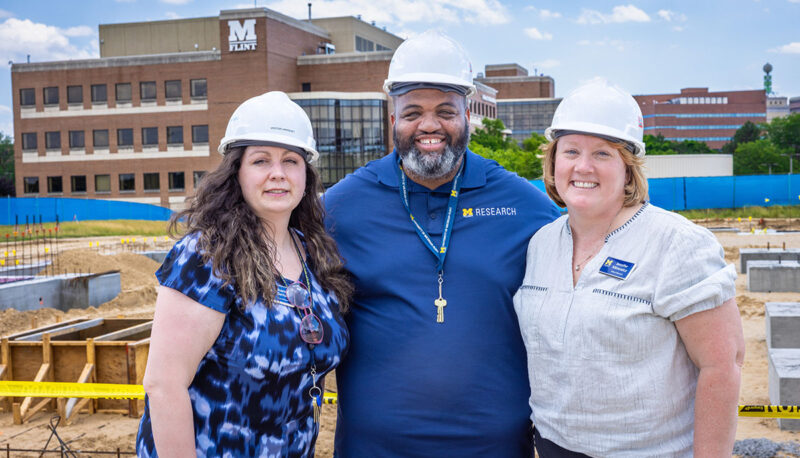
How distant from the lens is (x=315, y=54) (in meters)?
67.6

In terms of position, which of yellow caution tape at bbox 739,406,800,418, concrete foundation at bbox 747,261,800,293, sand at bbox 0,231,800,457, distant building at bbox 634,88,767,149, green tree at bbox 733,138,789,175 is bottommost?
sand at bbox 0,231,800,457

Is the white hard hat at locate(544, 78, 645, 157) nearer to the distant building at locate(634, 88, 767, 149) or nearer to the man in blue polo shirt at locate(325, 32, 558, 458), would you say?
the man in blue polo shirt at locate(325, 32, 558, 458)

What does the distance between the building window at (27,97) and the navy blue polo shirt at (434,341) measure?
6863cm

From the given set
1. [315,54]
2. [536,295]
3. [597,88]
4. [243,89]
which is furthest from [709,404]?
[315,54]

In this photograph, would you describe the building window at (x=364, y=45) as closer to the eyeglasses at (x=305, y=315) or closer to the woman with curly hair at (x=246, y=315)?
the woman with curly hair at (x=246, y=315)

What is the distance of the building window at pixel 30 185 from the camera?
209 feet

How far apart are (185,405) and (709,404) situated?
1919 millimetres

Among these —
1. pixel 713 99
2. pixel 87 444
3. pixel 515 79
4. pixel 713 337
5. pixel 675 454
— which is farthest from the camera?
pixel 713 99

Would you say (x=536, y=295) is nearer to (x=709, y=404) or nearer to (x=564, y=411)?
(x=564, y=411)

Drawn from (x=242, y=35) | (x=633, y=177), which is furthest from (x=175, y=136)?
(x=633, y=177)

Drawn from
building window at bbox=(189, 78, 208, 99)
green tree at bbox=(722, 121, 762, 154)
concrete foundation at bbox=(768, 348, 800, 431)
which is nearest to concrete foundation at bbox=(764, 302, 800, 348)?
concrete foundation at bbox=(768, 348, 800, 431)

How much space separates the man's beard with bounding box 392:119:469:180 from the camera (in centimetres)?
367

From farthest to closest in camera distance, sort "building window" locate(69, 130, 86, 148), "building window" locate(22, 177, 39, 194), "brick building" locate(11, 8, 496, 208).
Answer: "building window" locate(22, 177, 39, 194) < "building window" locate(69, 130, 86, 148) < "brick building" locate(11, 8, 496, 208)

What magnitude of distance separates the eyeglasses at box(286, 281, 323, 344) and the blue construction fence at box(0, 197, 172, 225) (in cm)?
4336
